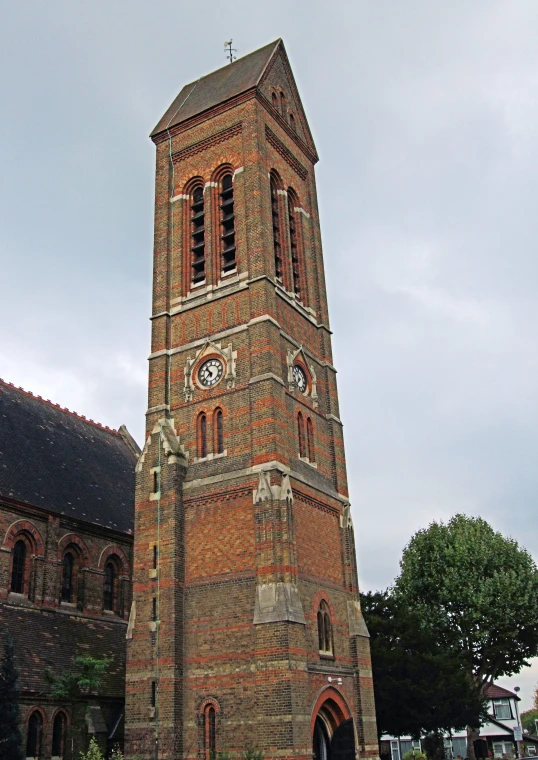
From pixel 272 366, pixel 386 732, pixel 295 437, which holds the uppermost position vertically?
pixel 272 366

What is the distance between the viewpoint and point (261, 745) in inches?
837

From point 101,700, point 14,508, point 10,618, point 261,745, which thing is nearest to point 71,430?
point 14,508

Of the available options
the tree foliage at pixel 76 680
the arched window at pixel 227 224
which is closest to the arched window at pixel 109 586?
the tree foliage at pixel 76 680

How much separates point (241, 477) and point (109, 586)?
31.4 ft

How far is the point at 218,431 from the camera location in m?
26.7

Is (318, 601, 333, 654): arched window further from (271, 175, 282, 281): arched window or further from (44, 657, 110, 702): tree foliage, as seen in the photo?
(271, 175, 282, 281): arched window

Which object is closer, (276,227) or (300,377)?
(300,377)

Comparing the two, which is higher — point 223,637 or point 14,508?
point 14,508

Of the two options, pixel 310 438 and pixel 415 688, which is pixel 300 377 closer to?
pixel 310 438

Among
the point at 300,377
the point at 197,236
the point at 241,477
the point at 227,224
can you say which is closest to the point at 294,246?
the point at 227,224

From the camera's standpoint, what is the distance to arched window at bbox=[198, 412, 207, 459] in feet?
87.4

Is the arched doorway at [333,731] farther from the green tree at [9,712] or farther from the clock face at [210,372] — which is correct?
the clock face at [210,372]

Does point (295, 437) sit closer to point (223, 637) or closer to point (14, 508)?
point (223, 637)

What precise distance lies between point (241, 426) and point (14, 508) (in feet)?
29.9
